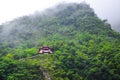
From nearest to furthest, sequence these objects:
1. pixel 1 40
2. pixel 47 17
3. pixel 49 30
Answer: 1. pixel 1 40
2. pixel 49 30
3. pixel 47 17

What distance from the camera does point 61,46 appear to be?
168ft

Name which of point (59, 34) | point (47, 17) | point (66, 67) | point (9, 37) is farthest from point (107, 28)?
point (66, 67)

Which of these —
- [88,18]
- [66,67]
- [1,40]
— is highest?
[88,18]

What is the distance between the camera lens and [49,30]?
220 feet

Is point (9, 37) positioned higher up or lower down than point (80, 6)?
lower down

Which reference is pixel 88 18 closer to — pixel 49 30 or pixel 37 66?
pixel 49 30

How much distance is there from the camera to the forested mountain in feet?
131

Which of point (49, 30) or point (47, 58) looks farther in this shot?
point (49, 30)

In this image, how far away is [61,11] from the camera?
257 ft

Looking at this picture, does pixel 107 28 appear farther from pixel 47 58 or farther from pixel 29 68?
pixel 29 68

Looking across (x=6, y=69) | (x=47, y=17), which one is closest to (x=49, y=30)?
(x=47, y=17)

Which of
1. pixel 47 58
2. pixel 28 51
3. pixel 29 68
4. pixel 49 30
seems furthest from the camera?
pixel 49 30

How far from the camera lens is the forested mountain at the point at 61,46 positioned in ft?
131

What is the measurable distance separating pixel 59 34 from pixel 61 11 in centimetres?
1547
